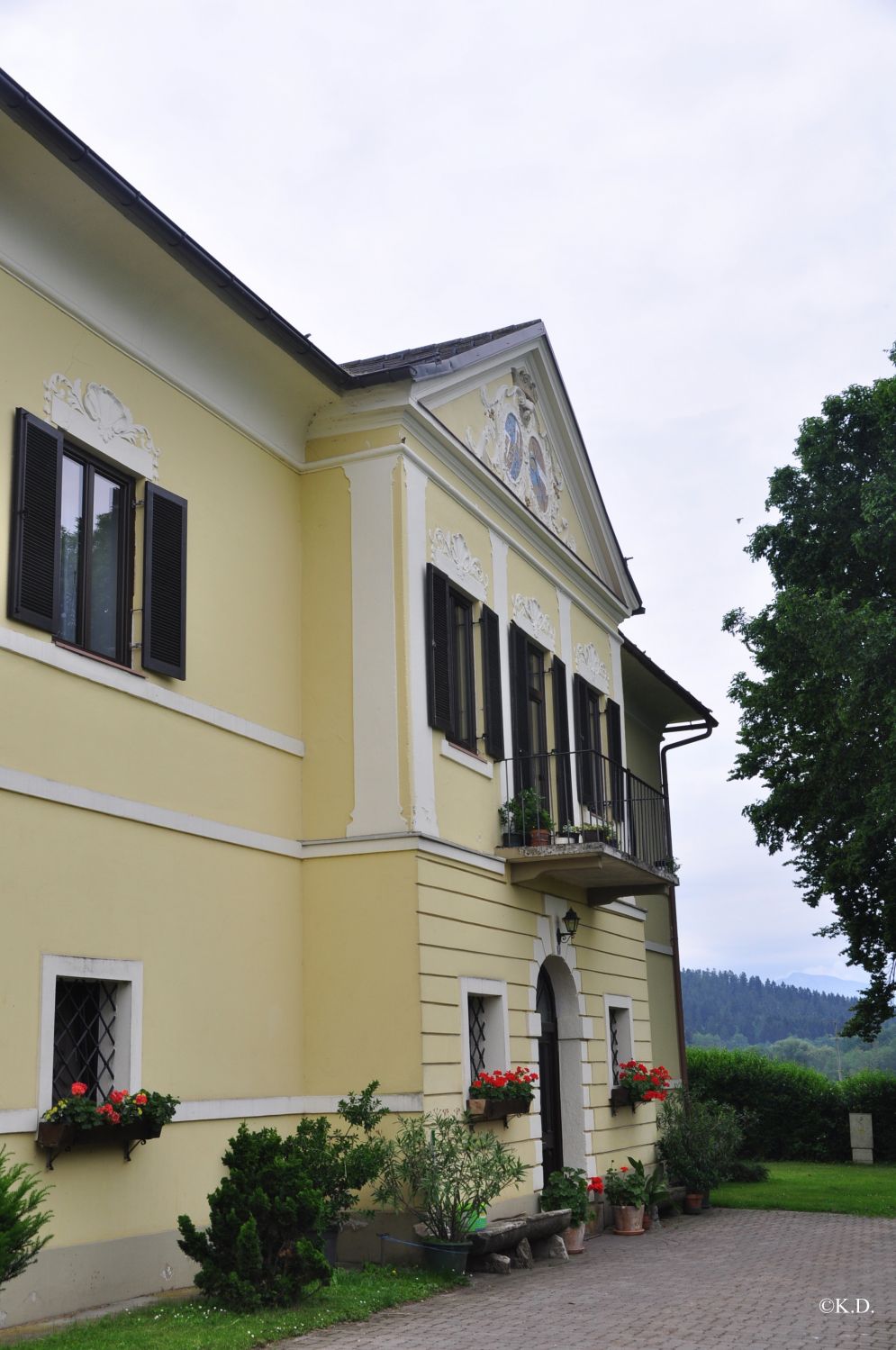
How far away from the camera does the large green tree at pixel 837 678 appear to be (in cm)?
1964

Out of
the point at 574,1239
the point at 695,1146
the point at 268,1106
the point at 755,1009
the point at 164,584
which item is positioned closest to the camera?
the point at 164,584

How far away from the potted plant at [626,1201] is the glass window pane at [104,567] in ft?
27.6

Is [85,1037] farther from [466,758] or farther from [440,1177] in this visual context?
[466,758]

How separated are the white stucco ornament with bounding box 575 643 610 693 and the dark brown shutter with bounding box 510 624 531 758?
2.16 meters

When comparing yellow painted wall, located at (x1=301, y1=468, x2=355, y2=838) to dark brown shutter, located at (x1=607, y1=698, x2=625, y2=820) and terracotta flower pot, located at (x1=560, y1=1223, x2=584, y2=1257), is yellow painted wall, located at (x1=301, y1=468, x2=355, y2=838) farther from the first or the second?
dark brown shutter, located at (x1=607, y1=698, x2=625, y2=820)

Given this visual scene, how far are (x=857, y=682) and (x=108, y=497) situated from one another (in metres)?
11.7

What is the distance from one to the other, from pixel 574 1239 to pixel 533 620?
634 centimetres

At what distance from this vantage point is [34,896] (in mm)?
9055

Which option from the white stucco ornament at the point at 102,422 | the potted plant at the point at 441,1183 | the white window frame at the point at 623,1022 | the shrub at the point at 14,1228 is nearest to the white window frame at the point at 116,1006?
the shrub at the point at 14,1228

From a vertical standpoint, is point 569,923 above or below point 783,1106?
above

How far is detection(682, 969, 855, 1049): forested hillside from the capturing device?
107188 millimetres

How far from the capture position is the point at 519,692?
14961 millimetres

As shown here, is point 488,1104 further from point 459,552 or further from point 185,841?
point 459,552

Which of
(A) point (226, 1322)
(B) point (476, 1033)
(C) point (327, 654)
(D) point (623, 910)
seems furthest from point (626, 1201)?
(A) point (226, 1322)
